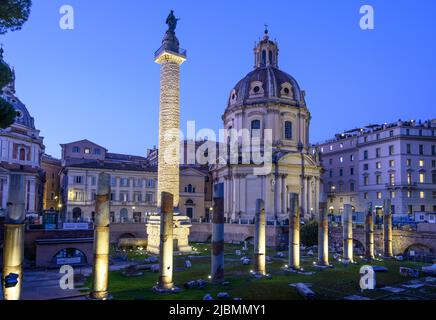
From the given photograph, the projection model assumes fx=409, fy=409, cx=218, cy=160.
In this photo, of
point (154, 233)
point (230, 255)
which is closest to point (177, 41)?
point (154, 233)

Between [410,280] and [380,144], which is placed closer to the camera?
[410,280]

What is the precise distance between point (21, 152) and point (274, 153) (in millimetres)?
31793

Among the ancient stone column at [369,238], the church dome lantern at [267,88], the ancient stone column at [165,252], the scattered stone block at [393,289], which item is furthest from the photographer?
the church dome lantern at [267,88]

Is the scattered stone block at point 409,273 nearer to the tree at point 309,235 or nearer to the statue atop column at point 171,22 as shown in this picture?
the tree at point 309,235

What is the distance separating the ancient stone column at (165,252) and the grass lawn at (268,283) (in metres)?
0.69

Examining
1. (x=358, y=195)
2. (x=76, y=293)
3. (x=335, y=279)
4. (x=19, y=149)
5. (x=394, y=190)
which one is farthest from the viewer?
(x=358, y=195)

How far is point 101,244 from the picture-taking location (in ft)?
55.4

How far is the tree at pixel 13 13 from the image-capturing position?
50.9 feet

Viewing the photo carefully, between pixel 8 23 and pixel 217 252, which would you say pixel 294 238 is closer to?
pixel 217 252

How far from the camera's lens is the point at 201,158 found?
72.7 metres

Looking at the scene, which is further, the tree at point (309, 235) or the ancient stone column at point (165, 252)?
the tree at point (309, 235)

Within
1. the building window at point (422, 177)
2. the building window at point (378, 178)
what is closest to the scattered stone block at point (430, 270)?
the building window at point (422, 177)
